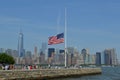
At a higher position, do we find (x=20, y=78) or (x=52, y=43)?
(x=52, y=43)

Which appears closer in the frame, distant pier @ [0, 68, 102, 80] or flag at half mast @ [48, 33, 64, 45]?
distant pier @ [0, 68, 102, 80]

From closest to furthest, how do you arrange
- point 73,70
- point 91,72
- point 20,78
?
point 20,78
point 73,70
point 91,72

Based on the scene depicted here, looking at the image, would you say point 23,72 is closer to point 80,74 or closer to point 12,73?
point 12,73

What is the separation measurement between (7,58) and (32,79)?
1393 inches

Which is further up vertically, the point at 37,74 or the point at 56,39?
the point at 56,39

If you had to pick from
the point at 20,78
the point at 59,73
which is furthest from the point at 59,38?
the point at 20,78

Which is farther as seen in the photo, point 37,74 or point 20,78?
point 37,74

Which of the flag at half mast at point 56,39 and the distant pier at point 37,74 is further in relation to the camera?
the flag at half mast at point 56,39

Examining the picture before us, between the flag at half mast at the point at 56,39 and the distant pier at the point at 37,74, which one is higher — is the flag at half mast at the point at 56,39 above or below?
above

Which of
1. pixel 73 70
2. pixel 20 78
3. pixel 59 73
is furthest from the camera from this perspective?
pixel 73 70

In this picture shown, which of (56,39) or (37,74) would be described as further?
(56,39)

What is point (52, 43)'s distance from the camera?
58.8 m

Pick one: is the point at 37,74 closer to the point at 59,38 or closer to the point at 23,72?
the point at 23,72

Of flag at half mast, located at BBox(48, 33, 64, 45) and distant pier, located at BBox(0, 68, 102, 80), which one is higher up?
flag at half mast, located at BBox(48, 33, 64, 45)
